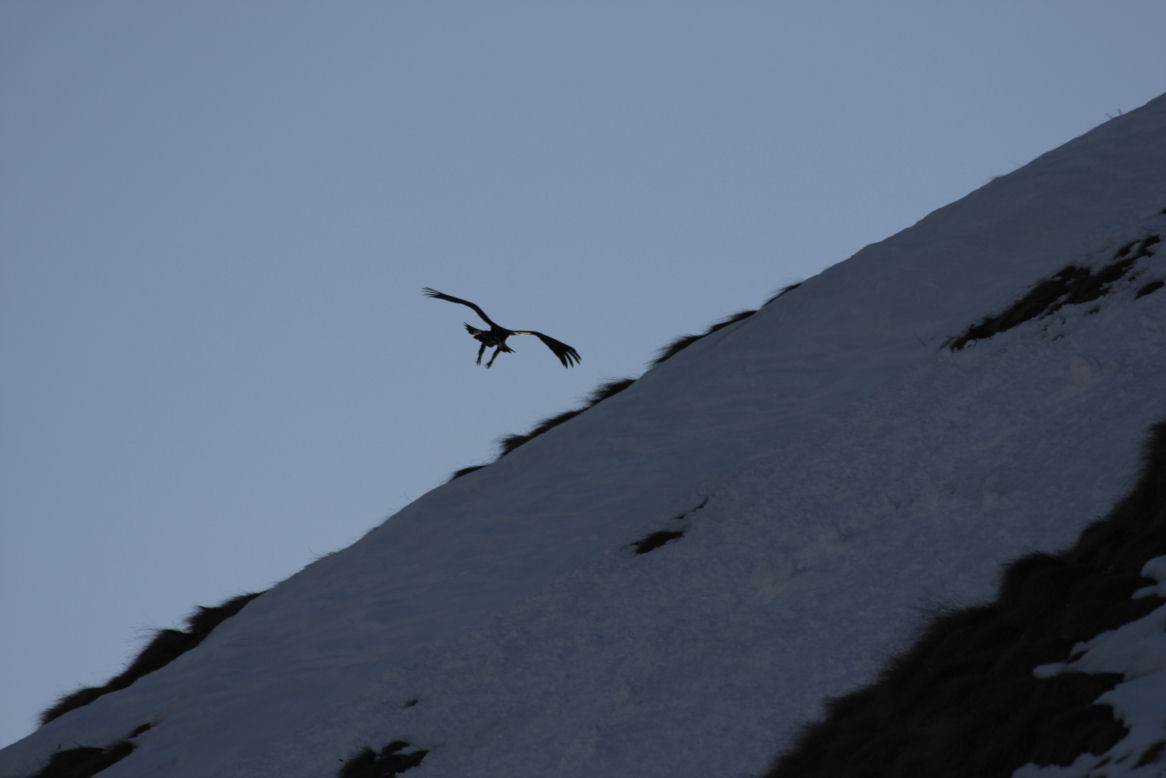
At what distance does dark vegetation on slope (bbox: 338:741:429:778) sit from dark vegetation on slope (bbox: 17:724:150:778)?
453 cm

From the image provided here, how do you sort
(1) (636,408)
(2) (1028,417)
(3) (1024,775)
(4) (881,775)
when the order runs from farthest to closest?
(1) (636,408) < (2) (1028,417) < (4) (881,775) < (3) (1024,775)

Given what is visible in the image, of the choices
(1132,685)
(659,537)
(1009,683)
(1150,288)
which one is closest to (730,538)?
(659,537)

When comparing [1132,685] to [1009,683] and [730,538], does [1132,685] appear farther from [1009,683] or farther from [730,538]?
[730,538]

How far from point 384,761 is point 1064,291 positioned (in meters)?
10.4

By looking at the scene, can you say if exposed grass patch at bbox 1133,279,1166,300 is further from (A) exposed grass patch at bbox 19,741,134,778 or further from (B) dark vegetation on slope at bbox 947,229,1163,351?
(A) exposed grass patch at bbox 19,741,134,778

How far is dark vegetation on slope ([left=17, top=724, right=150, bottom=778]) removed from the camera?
15773 mm

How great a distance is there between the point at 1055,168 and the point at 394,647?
590 inches

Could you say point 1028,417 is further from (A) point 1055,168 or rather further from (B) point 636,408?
(A) point 1055,168

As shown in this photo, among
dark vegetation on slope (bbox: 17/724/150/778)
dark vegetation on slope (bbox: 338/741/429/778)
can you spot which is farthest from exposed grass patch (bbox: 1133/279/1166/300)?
dark vegetation on slope (bbox: 17/724/150/778)

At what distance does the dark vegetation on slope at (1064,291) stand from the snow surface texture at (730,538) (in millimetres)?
319

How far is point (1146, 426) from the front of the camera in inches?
436

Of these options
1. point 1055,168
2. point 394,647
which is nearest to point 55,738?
point 394,647

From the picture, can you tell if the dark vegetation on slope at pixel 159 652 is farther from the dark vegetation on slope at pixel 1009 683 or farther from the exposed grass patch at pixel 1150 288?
the exposed grass patch at pixel 1150 288

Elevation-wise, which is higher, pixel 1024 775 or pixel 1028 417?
pixel 1028 417
